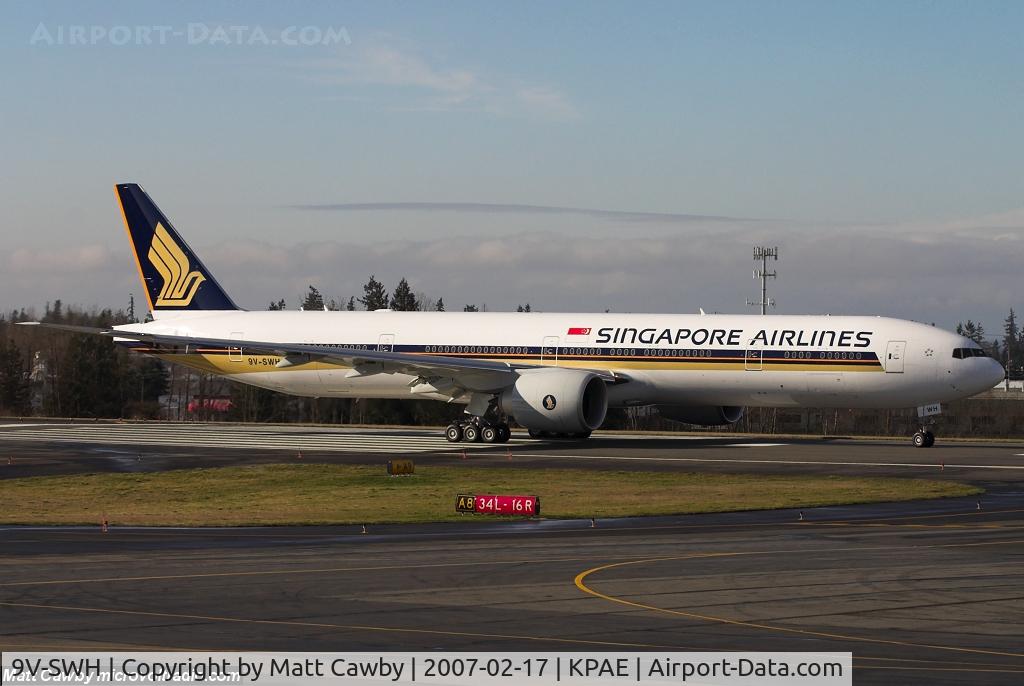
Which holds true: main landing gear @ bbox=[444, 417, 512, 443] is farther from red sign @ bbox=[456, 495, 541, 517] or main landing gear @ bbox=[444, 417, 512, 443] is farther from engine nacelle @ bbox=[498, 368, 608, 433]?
red sign @ bbox=[456, 495, 541, 517]

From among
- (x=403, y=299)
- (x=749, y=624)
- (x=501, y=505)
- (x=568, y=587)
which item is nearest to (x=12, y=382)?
(x=403, y=299)

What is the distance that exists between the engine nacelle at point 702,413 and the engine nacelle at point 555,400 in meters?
3.94

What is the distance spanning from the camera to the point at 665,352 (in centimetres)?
4731

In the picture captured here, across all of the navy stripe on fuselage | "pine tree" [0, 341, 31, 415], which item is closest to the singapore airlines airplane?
the navy stripe on fuselage

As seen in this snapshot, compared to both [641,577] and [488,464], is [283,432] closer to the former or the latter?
[488,464]

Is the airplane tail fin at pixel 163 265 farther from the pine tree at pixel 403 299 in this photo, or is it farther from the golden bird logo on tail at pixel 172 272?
the pine tree at pixel 403 299

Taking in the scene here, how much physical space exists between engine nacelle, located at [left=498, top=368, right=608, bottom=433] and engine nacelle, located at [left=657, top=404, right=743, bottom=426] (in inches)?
155

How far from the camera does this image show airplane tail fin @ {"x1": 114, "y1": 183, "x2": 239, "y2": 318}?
56.8m

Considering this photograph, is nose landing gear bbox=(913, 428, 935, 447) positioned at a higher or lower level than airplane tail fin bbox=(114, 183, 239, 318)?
lower

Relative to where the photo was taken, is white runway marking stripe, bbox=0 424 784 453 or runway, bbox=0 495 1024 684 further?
white runway marking stripe, bbox=0 424 784 453

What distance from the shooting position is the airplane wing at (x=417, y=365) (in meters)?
46.9

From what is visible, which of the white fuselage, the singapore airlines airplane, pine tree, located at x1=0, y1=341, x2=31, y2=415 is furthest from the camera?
pine tree, located at x1=0, y1=341, x2=31, y2=415

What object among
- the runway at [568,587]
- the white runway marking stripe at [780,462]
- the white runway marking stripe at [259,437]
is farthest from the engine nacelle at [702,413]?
the runway at [568,587]

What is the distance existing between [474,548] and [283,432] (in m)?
40.5
